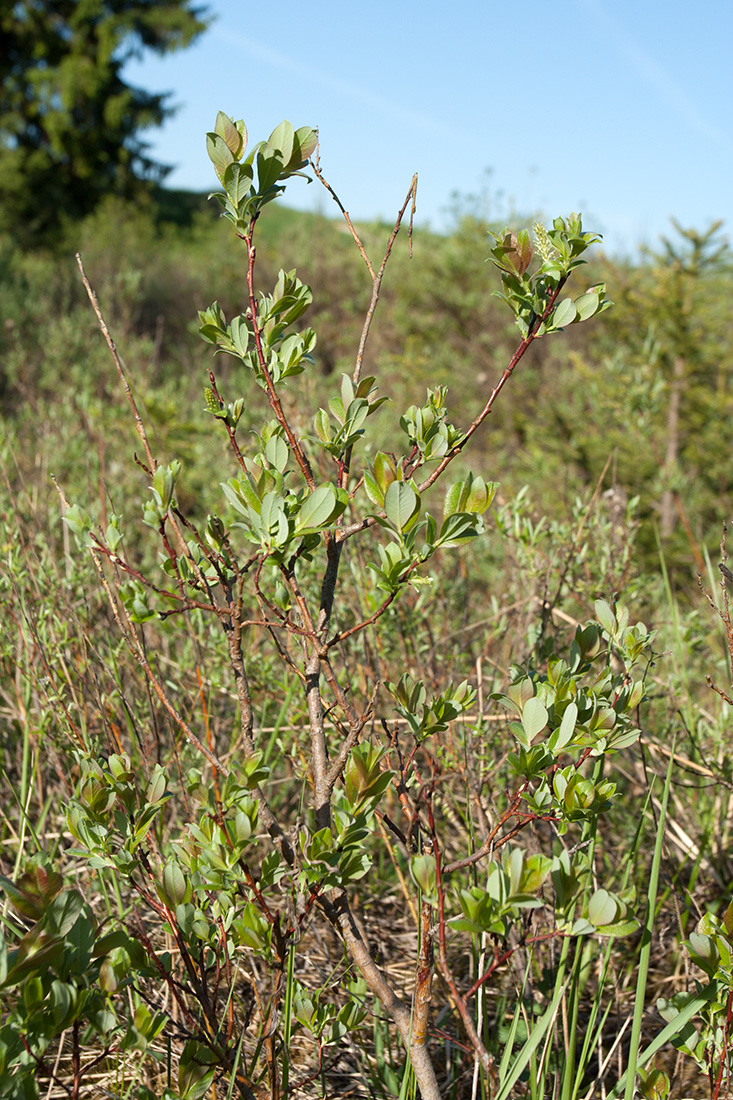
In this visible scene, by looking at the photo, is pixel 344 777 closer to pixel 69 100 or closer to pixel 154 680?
pixel 154 680

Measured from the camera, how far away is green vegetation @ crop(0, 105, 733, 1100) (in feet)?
3.02

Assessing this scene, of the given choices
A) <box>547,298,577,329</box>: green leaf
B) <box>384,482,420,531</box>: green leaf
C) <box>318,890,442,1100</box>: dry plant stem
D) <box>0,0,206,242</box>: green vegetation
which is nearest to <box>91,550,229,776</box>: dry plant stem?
<box>318,890,442,1100</box>: dry plant stem

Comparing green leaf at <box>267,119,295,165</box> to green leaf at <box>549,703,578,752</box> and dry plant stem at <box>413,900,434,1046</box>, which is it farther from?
dry plant stem at <box>413,900,434,1046</box>

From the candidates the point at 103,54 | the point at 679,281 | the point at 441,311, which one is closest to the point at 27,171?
the point at 103,54

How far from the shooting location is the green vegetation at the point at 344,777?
0.92 m

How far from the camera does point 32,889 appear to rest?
2.66ft

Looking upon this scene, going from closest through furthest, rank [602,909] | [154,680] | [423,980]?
[602,909]
[423,980]
[154,680]

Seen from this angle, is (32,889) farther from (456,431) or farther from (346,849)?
(456,431)

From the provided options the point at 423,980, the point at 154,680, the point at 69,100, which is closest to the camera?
the point at 423,980

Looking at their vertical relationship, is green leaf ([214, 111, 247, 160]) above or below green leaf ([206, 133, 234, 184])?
above

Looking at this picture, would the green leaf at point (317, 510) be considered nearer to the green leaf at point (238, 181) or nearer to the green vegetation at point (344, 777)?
the green vegetation at point (344, 777)

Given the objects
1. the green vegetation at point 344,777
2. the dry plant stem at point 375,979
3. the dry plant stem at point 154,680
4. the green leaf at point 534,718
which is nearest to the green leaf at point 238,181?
the green vegetation at point 344,777

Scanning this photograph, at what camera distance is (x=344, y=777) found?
38.9 inches

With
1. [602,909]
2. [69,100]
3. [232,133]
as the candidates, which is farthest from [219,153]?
[69,100]
